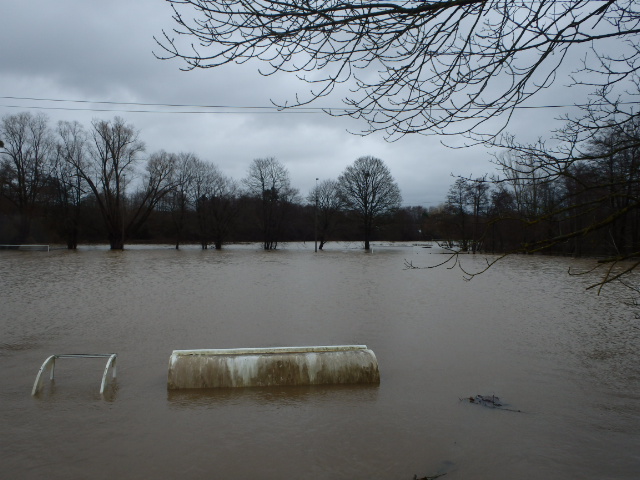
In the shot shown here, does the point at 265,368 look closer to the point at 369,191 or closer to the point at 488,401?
the point at 488,401

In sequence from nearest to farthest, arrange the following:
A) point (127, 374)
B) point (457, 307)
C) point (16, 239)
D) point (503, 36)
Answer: point (503, 36), point (127, 374), point (457, 307), point (16, 239)

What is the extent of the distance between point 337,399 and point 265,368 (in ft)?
3.95

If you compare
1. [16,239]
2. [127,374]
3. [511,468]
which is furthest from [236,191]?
[511,468]

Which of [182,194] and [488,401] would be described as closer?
[488,401]

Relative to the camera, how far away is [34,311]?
1555cm

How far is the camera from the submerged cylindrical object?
7.66 meters

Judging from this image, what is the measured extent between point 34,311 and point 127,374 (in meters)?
8.57

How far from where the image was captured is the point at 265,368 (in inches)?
304

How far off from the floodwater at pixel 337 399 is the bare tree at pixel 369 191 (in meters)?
50.4

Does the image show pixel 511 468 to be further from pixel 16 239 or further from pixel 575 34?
pixel 16 239

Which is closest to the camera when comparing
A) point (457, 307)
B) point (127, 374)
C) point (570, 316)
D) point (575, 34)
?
point (575, 34)

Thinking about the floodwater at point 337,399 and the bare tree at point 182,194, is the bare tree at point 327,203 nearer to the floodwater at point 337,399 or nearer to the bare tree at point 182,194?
the bare tree at point 182,194

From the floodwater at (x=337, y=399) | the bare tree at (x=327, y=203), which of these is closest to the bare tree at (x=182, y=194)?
the bare tree at (x=327, y=203)

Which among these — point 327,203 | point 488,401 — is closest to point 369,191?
point 327,203
